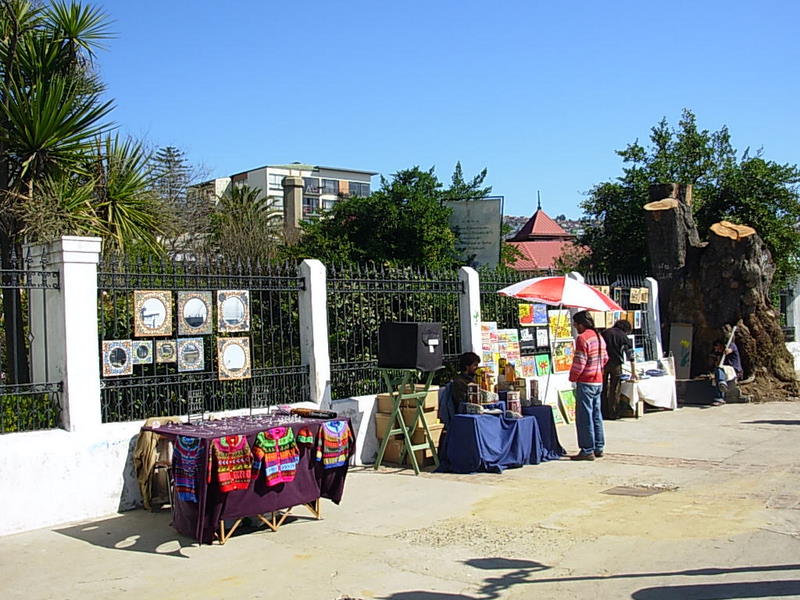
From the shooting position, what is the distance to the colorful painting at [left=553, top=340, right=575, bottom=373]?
46.5 ft

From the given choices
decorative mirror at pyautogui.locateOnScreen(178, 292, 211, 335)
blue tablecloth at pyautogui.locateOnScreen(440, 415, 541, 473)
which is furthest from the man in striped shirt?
decorative mirror at pyautogui.locateOnScreen(178, 292, 211, 335)

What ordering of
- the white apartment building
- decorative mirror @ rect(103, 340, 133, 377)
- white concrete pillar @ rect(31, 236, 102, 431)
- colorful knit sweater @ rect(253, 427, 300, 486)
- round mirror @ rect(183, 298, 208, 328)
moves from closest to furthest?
1. colorful knit sweater @ rect(253, 427, 300, 486)
2. white concrete pillar @ rect(31, 236, 102, 431)
3. decorative mirror @ rect(103, 340, 133, 377)
4. round mirror @ rect(183, 298, 208, 328)
5. the white apartment building

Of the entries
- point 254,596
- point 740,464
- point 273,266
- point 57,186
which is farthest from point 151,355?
point 740,464

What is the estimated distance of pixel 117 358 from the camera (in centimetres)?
845

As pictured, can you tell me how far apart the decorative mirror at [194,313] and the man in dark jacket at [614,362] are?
269 inches

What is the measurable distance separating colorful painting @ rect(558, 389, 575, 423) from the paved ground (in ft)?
12.0

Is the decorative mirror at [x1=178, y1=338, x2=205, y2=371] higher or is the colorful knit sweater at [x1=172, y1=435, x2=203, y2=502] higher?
the decorative mirror at [x1=178, y1=338, x2=205, y2=371]

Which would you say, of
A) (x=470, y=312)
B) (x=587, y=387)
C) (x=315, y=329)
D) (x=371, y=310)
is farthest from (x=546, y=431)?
(x=315, y=329)

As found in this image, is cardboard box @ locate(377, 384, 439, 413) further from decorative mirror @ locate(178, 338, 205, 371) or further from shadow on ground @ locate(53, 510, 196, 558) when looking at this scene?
shadow on ground @ locate(53, 510, 196, 558)

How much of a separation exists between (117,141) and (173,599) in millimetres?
7874

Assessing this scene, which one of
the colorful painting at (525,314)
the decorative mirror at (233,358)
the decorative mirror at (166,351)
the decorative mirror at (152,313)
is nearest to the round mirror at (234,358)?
the decorative mirror at (233,358)

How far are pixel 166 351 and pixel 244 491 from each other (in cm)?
239

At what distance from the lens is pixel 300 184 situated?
57.3m

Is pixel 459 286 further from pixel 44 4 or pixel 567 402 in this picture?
pixel 44 4
